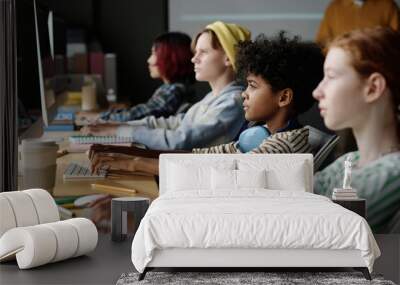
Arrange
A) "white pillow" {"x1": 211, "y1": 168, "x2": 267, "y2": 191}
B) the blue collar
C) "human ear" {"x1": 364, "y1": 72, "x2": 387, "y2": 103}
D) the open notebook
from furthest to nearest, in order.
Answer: the open notebook < the blue collar < "human ear" {"x1": 364, "y1": 72, "x2": 387, "y2": 103} < "white pillow" {"x1": 211, "y1": 168, "x2": 267, "y2": 191}

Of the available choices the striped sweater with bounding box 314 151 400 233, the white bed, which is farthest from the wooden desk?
the striped sweater with bounding box 314 151 400 233

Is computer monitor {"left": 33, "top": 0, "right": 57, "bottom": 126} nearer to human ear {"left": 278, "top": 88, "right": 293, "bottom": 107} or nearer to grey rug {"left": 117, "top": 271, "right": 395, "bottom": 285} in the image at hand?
grey rug {"left": 117, "top": 271, "right": 395, "bottom": 285}

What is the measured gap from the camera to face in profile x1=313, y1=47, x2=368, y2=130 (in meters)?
5.94

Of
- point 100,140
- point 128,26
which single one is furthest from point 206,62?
point 100,140

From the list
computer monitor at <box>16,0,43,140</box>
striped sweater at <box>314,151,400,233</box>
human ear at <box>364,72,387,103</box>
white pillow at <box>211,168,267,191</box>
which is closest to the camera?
computer monitor at <box>16,0,43,140</box>

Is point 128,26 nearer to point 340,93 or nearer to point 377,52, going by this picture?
point 340,93

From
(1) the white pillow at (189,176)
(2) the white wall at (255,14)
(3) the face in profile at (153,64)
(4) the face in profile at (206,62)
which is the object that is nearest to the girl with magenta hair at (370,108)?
(2) the white wall at (255,14)

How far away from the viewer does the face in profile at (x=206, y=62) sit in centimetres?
619

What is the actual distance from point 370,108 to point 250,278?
1757 millimetres

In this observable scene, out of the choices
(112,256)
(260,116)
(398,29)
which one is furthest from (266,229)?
(398,29)

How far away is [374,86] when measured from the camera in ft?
19.4

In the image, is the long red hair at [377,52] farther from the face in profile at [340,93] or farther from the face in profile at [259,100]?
the face in profile at [259,100]

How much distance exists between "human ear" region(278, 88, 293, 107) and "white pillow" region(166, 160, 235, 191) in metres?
0.63

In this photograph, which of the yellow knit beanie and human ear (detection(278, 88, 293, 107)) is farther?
the yellow knit beanie
